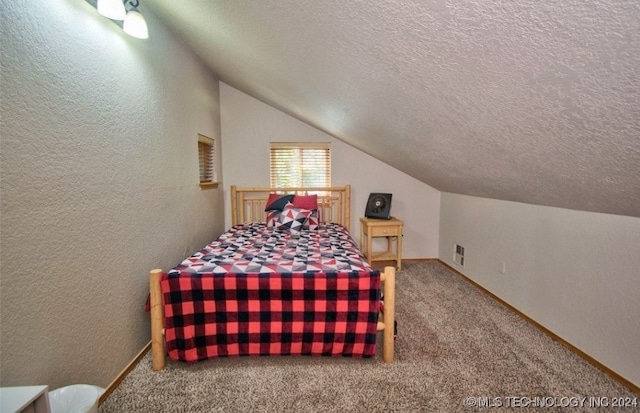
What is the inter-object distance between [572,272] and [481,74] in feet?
5.80

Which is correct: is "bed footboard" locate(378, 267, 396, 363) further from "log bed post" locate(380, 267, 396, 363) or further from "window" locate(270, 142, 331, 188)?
"window" locate(270, 142, 331, 188)

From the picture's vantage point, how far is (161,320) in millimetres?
1781

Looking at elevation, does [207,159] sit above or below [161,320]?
above

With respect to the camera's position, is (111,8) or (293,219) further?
(293,219)

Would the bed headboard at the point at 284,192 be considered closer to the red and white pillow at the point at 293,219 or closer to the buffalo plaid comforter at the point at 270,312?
the red and white pillow at the point at 293,219

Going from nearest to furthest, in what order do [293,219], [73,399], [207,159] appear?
[73,399]
[293,219]
[207,159]

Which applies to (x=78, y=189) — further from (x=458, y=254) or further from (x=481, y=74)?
(x=458, y=254)

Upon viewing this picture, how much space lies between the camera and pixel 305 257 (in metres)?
2.20

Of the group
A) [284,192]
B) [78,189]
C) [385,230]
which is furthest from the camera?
[284,192]

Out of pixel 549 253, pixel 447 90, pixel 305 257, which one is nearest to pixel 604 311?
pixel 549 253

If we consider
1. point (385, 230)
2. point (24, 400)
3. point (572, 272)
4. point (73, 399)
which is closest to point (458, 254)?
point (385, 230)

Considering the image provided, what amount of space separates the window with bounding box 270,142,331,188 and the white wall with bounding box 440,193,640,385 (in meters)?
1.96

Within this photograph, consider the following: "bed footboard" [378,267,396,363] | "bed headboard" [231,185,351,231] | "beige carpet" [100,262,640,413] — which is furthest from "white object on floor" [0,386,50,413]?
"bed headboard" [231,185,351,231]

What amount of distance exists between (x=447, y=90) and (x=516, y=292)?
2.13m
